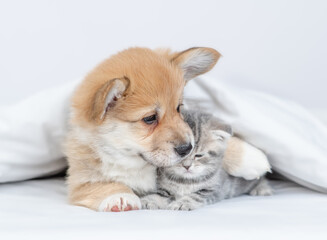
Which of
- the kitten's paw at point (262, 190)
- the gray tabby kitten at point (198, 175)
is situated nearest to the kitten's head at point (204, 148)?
the gray tabby kitten at point (198, 175)

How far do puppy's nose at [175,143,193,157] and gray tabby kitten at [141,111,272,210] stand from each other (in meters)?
0.08

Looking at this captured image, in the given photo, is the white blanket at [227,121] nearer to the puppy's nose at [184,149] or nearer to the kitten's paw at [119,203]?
the puppy's nose at [184,149]

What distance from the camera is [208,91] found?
2.05 metres

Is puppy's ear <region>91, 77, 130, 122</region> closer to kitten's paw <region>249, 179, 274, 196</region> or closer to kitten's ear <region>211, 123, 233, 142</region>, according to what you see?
kitten's ear <region>211, 123, 233, 142</region>

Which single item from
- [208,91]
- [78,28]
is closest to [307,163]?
[208,91]

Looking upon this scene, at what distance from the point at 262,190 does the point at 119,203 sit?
2.02 feet

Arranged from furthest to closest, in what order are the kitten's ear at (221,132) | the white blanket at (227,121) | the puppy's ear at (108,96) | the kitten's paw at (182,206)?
the white blanket at (227,121), the kitten's ear at (221,132), the kitten's paw at (182,206), the puppy's ear at (108,96)

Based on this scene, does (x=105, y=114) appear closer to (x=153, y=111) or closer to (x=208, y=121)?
(x=153, y=111)

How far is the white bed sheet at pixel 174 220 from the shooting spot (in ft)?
4.53

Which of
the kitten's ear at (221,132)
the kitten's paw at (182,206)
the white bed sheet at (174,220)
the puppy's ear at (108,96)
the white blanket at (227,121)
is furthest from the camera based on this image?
the white blanket at (227,121)

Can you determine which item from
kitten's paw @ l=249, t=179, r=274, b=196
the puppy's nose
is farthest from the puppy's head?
kitten's paw @ l=249, t=179, r=274, b=196

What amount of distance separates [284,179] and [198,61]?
0.66 meters

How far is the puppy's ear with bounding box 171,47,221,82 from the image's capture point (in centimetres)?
192

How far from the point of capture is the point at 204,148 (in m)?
1.81
